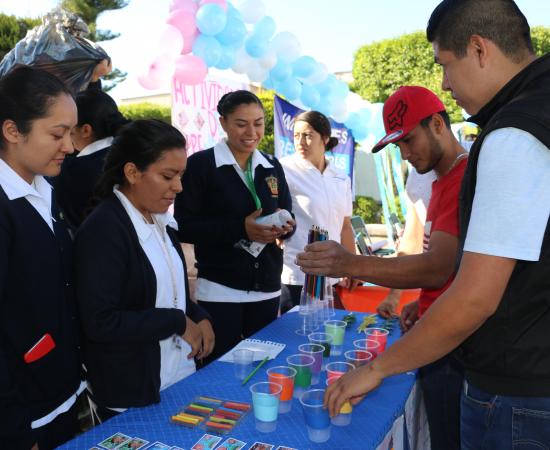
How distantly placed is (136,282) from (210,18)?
136 inches

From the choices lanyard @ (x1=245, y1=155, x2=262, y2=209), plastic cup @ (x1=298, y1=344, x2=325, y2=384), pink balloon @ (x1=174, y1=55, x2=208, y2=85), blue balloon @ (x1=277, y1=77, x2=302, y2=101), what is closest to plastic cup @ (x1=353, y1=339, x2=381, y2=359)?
plastic cup @ (x1=298, y1=344, x2=325, y2=384)

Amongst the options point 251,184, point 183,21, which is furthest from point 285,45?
point 251,184

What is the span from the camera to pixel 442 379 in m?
1.89

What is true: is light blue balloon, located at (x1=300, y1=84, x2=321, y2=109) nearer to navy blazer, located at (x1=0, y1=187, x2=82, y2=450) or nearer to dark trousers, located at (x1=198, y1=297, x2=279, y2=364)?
dark trousers, located at (x1=198, y1=297, x2=279, y2=364)

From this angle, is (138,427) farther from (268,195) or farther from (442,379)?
(268,195)

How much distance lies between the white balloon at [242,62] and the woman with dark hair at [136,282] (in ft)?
11.1

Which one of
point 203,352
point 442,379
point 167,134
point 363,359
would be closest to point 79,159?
point 167,134

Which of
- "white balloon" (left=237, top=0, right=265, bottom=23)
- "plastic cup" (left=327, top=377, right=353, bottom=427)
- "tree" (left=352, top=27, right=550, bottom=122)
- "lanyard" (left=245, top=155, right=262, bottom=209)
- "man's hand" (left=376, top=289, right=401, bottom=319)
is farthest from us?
"tree" (left=352, top=27, right=550, bottom=122)

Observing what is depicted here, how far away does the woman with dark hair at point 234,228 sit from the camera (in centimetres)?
268

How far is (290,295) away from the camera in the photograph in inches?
139

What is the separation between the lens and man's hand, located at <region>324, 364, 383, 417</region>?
134 cm

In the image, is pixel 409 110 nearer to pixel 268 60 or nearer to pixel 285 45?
pixel 268 60

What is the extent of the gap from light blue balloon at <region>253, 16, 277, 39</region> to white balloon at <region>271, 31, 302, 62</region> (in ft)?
0.76

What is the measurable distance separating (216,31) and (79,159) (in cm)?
254
